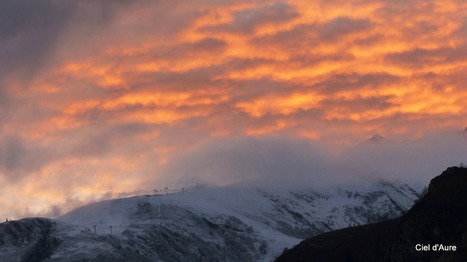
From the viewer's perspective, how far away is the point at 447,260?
19988 centimetres

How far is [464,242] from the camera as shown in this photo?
198 meters

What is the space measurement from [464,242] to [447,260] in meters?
5.55
